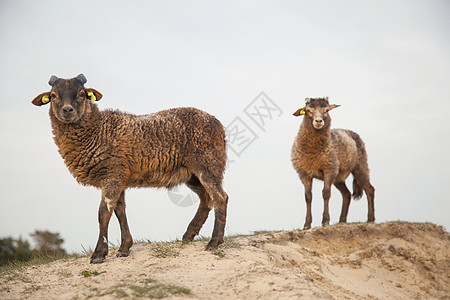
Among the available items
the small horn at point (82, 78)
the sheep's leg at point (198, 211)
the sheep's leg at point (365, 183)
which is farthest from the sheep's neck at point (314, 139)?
the small horn at point (82, 78)

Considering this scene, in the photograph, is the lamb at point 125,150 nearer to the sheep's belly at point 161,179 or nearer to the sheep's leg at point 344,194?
the sheep's belly at point 161,179

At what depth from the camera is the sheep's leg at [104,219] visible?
7.74 m

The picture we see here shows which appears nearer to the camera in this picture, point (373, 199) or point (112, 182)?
point (112, 182)

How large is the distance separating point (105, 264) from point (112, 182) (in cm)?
137

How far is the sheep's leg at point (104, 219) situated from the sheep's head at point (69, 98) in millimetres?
→ 1489

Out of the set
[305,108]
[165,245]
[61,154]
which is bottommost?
[165,245]

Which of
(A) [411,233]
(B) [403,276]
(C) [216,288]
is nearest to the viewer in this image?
(C) [216,288]

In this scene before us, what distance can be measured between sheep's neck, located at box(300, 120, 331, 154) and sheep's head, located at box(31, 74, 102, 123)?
658cm

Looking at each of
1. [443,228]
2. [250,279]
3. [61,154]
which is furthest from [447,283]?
[61,154]

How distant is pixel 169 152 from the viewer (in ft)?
27.2

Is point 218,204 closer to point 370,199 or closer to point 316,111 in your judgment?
point 316,111

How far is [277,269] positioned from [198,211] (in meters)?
2.48

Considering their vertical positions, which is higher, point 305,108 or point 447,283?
point 305,108

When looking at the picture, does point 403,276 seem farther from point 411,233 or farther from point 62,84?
point 62,84
